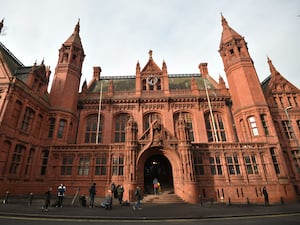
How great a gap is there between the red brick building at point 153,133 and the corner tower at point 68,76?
0.54 ft

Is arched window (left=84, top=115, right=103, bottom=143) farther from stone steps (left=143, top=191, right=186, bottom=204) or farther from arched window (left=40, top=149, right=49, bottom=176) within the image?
stone steps (left=143, top=191, right=186, bottom=204)

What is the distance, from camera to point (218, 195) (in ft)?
64.2

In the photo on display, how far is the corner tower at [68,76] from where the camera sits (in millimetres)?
25656

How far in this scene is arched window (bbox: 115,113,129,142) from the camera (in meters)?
26.7

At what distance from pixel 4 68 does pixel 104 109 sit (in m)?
13.6

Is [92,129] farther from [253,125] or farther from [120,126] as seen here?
[253,125]

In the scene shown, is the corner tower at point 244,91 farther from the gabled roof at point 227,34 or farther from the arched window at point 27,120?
the arched window at point 27,120

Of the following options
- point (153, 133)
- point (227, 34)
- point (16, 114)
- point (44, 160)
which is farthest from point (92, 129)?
point (227, 34)

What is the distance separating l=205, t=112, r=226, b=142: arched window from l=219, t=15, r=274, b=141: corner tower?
2290mm

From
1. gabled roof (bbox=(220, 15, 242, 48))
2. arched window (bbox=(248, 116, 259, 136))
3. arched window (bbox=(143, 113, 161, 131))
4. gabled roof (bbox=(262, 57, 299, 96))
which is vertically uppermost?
gabled roof (bbox=(220, 15, 242, 48))

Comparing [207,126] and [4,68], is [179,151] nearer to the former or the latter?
[207,126]

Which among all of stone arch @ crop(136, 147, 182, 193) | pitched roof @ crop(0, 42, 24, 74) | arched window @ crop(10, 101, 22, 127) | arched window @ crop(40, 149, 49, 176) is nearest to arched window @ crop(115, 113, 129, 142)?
stone arch @ crop(136, 147, 182, 193)

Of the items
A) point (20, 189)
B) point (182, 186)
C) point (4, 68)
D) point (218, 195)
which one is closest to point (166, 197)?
point (182, 186)

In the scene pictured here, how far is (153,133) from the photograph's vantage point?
2053 centimetres
